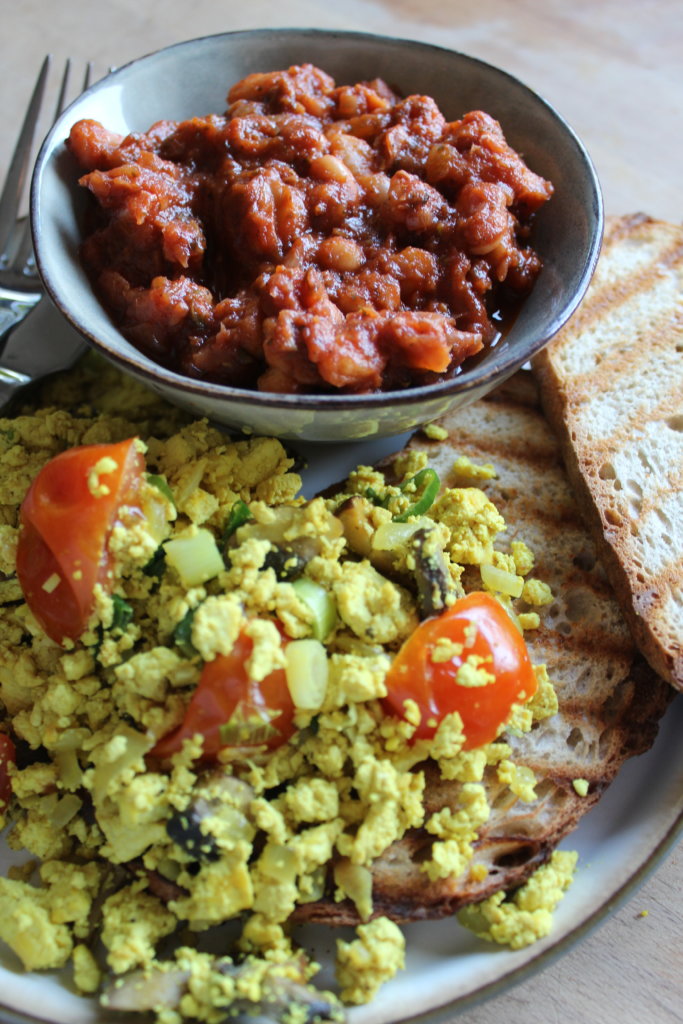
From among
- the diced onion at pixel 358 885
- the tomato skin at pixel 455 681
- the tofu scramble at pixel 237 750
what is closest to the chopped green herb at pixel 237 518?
the tofu scramble at pixel 237 750

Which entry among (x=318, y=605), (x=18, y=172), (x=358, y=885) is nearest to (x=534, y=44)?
(x=18, y=172)

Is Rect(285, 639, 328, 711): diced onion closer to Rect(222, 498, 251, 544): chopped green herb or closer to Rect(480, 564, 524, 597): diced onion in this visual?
Rect(222, 498, 251, 544): chopped green herb

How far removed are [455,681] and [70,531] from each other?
0.99 m

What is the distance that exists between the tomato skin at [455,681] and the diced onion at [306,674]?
0.16 m

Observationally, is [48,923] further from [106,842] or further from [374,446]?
[374,446]

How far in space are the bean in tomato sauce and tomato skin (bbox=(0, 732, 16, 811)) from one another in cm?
105

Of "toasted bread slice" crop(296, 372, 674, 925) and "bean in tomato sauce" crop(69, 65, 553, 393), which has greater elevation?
"bean in tomato sauce" crop(69, 65, 553, 393)

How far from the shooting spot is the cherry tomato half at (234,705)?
2002mm

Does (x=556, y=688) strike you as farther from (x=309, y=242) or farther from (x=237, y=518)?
(x=309, y=242)

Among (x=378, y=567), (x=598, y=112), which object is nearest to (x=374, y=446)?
(x=378, y=567)

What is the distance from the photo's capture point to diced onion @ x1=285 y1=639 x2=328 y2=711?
1.99 meters

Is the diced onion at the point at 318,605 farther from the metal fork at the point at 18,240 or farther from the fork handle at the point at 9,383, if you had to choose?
the metal fork at the point at 18,240

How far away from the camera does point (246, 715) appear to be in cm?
200

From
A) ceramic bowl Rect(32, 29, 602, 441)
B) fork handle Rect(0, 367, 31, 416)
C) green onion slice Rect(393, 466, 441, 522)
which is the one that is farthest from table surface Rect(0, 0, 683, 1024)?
green onion slice Rect(393, 466, 441, 522)
